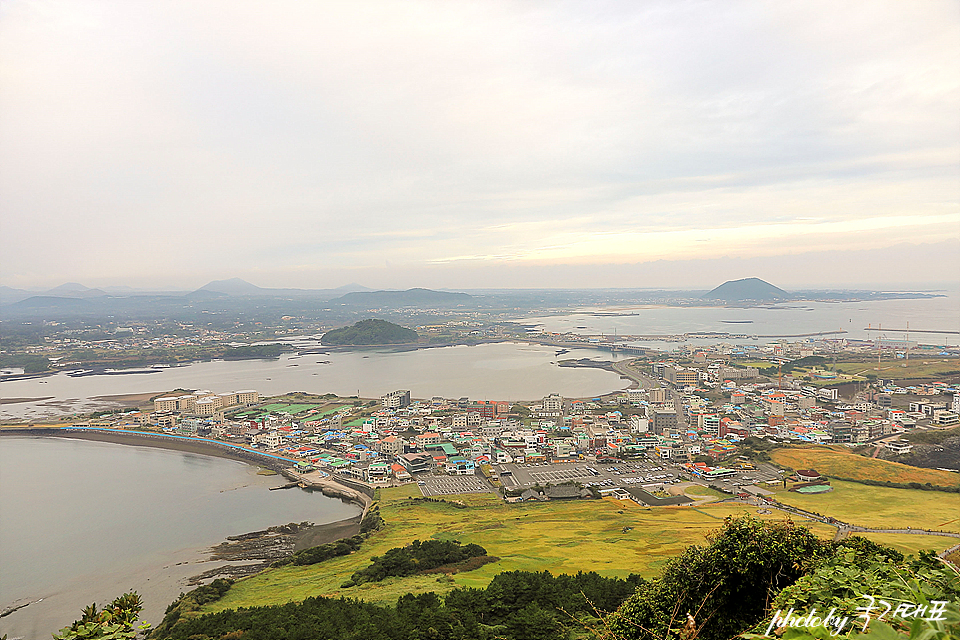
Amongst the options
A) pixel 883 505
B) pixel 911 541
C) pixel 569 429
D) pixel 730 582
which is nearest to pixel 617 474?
pixel 569 429

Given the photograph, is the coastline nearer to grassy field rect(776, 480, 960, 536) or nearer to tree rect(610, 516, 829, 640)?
tree rect(610, 516, 829, 640)

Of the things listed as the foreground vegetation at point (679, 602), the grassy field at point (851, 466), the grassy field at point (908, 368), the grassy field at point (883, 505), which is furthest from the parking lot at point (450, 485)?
the grassy field at point (908, 368)

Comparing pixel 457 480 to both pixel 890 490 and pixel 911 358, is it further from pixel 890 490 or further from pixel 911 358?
pixel 911 358

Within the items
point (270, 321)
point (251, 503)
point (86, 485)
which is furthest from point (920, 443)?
point (270, 321)

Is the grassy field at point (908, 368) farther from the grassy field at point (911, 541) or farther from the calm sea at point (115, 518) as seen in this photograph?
the calm sea at point (115, 518)

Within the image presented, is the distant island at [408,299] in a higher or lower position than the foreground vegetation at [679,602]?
higher

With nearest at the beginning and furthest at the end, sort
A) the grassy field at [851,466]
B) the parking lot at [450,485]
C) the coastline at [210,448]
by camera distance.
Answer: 1. the grassy field at [851,466]
2. the parking lot at [450,485]
3. the coastline at [210,448]
